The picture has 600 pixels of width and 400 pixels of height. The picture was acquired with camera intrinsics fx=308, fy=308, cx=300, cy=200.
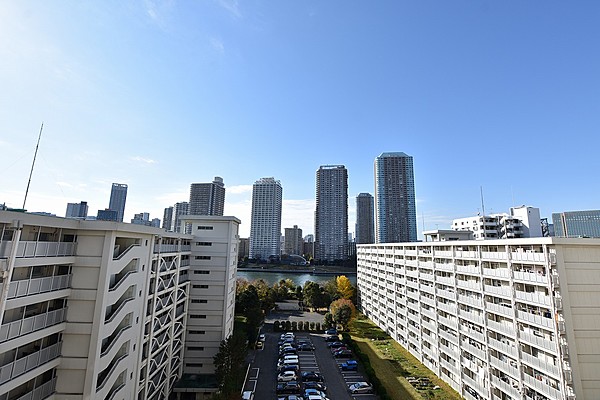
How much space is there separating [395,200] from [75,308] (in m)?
76.5

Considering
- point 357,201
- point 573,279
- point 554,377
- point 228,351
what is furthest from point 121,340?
point 357,201

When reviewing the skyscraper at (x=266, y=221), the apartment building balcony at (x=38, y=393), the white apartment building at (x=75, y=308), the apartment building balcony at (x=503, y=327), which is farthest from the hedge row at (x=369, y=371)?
the skyscraper at (x=266, y=221)

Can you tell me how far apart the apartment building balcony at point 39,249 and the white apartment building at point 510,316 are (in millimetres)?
19504

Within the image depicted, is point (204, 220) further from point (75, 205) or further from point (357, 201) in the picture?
point (357, 201)

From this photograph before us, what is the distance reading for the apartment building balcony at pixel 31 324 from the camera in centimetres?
873

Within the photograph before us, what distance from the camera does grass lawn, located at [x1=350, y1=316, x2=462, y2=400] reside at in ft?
64.2

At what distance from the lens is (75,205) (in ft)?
98.0

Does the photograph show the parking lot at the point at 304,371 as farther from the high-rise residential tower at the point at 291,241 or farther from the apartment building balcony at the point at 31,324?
the high-rise residential tower at the point at 291,241

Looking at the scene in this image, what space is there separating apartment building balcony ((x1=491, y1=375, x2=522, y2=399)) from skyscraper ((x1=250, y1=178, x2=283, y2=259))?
96.6 metres

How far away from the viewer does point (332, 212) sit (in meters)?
100

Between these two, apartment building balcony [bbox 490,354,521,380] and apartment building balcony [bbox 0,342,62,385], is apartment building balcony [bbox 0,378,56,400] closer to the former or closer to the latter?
apartment building balcony [bbox 0,342,62,385]

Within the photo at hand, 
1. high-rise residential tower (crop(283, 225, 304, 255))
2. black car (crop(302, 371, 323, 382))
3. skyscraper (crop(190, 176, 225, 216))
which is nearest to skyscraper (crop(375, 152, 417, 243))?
skyscraper (crop(190, 176, 225, 216))

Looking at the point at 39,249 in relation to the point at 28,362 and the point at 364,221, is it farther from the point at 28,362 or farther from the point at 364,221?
the point at 364,221

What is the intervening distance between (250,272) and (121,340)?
82149 mm
